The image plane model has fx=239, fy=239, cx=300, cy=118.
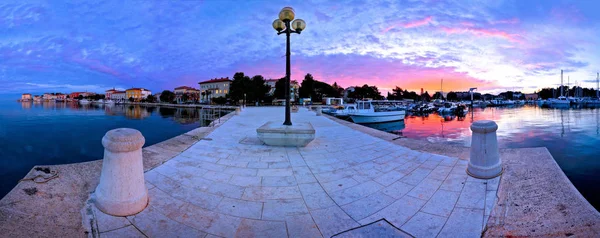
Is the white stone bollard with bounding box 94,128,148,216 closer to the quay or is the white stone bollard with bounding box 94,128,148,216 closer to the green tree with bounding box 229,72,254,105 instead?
the quay

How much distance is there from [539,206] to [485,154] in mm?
1025

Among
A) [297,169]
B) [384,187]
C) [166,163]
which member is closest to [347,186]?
[384,187]

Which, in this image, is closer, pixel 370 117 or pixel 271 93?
pixel 370 117

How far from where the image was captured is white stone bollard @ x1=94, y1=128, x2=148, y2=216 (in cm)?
269

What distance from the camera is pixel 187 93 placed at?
11975 centimetres

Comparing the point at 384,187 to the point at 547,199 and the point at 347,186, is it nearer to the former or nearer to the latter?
the point at 347,186

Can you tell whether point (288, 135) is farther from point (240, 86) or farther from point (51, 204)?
point (240, 86)

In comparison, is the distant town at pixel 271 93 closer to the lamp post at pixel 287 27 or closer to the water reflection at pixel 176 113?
the water reflection at pixel 176 113

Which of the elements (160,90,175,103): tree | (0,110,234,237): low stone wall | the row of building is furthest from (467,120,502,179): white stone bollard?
(160,90,175,103): tree

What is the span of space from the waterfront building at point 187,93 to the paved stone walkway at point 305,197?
376ft

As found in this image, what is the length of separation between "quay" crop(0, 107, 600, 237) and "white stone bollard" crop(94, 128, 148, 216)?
112 mm

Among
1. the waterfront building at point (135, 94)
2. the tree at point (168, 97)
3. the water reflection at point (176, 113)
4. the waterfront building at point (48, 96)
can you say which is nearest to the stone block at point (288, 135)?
the water reflection at point (176, 113)

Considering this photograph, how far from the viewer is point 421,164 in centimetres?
456

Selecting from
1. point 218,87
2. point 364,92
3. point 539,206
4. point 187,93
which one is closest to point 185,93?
point 187,93
